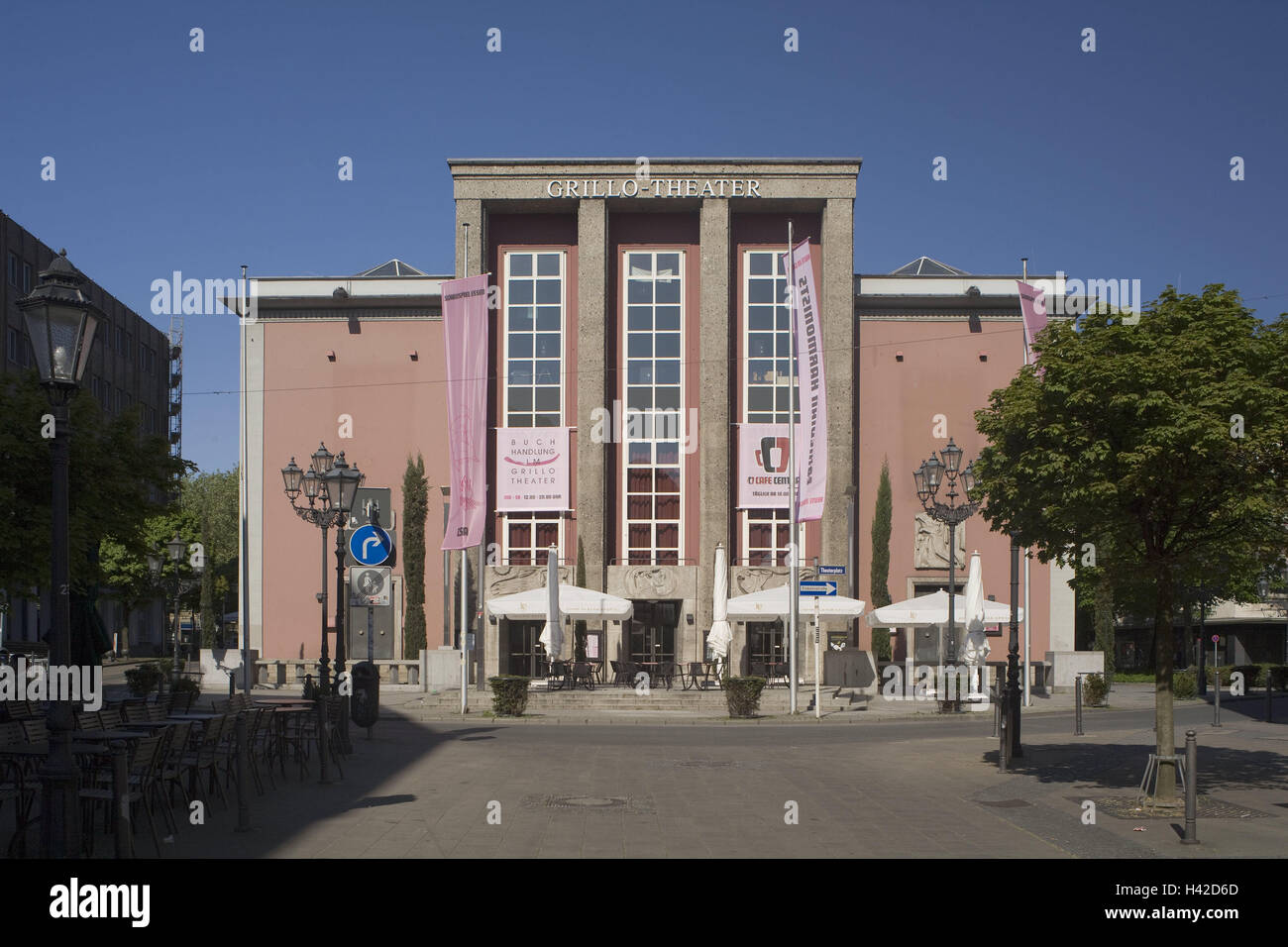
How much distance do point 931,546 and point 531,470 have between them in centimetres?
1411

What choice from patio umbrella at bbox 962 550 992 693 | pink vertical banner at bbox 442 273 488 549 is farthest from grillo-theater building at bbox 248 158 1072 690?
patio umbrella at bbox 962 550 992 693

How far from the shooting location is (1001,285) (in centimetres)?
4425

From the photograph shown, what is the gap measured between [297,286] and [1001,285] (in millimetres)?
25555

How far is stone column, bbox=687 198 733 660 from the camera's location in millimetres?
40812

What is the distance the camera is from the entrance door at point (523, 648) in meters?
40.9

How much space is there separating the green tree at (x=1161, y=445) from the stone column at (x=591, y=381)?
26.9 meters

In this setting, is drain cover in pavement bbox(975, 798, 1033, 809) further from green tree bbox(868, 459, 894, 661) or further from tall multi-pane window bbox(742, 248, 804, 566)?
tall multi-pane window bbox(742, 248, 804, 566)

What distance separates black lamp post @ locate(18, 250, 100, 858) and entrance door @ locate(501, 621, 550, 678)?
31.3 metres

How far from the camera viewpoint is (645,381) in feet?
139

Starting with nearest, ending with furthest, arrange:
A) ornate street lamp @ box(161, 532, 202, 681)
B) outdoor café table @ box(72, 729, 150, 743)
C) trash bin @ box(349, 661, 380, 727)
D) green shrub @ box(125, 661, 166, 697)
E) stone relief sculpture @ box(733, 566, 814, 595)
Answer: outdoor café table @ box(72, 729, 150, 743)
trash bin @ box(349, 661, 380, 727)
green shrub @ box(125, 661, 166, 697)
ornate street lamp @ box(161, 532, 202, 681)
stone relief sculpture @ box(733, 566, 814, 595)

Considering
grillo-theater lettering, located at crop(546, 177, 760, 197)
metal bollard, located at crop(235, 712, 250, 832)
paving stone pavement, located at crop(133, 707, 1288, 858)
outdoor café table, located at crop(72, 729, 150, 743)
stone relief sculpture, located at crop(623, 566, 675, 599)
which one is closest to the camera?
paving stone pavement, located at crop(133, 707, 1288, 858)

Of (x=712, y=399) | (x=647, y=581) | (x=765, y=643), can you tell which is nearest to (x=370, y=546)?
(x=647, y=581)

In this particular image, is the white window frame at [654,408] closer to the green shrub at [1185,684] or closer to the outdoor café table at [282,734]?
the green shrub at [1185,684]
